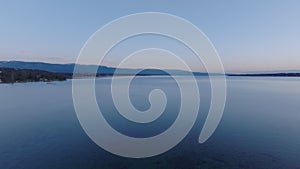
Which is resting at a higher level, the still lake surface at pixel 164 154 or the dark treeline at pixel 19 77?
the dark treeline at pixel 19 77

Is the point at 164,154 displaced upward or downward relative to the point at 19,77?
downward

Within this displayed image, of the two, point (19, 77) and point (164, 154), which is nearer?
point (164, 154)

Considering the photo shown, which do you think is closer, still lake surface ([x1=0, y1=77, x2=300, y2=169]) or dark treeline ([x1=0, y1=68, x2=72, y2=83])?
A: still lake surface ([x1=0, y1=77, x2=300, y2=169])

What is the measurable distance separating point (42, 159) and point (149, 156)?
4.65 metres

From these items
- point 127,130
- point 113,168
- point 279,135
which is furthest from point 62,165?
point 279,135

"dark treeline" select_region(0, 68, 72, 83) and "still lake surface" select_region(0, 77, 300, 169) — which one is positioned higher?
"dark treeline" select_region(0, 68, 72, 83)

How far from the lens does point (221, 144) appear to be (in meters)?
10.7

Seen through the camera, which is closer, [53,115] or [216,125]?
[216,125]

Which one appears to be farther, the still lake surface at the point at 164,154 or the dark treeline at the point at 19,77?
the dark treeline at the point at 19,77

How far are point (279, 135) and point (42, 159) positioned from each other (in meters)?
12.4

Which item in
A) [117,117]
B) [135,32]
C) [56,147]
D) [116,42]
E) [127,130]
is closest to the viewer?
[116,42]

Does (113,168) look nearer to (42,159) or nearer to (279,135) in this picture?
(42,159)

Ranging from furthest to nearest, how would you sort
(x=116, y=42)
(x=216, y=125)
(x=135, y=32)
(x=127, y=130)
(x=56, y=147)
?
(x=216, y=125)
(x=127, y=130)
(x=56, y=147)
(x=135, y=32)
(x=116, y=42)

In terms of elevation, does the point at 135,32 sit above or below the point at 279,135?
above
